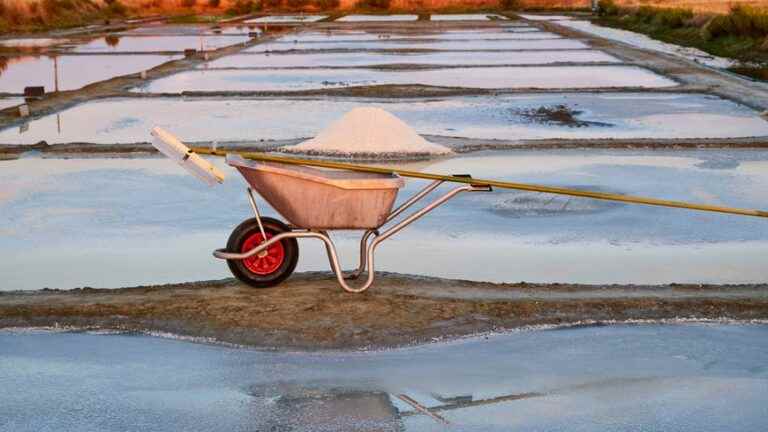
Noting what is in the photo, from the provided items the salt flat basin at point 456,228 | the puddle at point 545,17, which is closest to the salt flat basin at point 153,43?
the puddle at point 545,17

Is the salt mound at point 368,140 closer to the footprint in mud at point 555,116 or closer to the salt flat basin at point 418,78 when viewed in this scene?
the footprint in mud at point 555,116

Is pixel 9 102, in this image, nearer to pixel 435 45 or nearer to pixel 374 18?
pixel 435 45

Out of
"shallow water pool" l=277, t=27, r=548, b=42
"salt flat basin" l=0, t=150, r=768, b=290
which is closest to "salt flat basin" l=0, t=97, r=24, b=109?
"salt flat basin" l=0, t=150, r=768, b=290

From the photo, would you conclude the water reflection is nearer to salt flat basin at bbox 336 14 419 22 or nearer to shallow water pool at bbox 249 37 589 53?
shallow water pool at bbox 249 37 589 53

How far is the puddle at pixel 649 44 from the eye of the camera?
2552 cm

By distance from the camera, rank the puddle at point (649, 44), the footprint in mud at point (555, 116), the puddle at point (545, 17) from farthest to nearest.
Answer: the puddle at point (545, 17), the puddle at point (649, 44), the footprint in mud at point (555, 116)

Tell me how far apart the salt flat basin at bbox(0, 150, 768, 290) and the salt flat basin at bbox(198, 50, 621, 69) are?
1362 centimetres

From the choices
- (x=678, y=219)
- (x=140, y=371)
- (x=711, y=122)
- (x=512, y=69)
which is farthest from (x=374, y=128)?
(x=512, y=69)

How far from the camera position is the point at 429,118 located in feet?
50.0

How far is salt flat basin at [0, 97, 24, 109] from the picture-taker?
16627 mm

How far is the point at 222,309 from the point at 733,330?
7.57 ft

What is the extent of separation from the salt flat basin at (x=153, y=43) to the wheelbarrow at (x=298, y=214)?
2400cm

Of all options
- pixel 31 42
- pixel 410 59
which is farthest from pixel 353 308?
pixel 31 42

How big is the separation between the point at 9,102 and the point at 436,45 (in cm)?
1597
